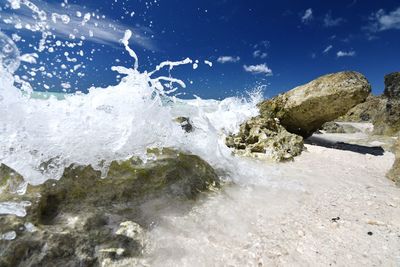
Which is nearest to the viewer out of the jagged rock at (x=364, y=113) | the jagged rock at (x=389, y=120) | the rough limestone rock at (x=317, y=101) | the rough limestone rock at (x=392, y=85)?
the rough limestone rock at (x=317, y=101)

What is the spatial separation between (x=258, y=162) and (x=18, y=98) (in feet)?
14.6

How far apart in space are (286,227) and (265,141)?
4.36m

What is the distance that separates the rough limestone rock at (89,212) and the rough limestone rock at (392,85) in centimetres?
975

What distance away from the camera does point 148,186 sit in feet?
12.0

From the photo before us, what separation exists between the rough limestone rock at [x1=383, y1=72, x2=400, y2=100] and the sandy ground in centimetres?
715

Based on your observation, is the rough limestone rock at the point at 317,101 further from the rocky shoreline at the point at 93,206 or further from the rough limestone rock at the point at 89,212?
the rough limestone rock at the point at 89,212

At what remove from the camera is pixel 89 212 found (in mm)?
2986

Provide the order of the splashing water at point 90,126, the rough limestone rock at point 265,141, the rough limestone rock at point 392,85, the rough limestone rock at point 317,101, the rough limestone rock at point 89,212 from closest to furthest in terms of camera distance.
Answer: the rough limestone rock at point 89,212, the splashing water at point 90,126, the rough limestone rock at point 265,141, the rough limestone rock at point 317,101, the rough limestone rock at point 392,85

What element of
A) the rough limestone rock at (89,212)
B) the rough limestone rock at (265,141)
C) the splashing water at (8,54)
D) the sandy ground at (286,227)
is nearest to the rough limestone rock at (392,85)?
the rough limestone rock at (265,141)

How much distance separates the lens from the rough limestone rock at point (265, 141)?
7088 mm

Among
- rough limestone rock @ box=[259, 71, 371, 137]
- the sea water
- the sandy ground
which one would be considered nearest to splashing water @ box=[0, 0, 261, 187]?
the sea water

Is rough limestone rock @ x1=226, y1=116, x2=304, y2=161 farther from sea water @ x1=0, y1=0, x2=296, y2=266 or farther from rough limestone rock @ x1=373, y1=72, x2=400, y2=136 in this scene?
rough limestone rock @ x1=373, y1=72, x2=400, y2=136

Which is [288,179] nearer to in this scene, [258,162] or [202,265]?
[258,162]

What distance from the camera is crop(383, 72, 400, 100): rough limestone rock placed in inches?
428
